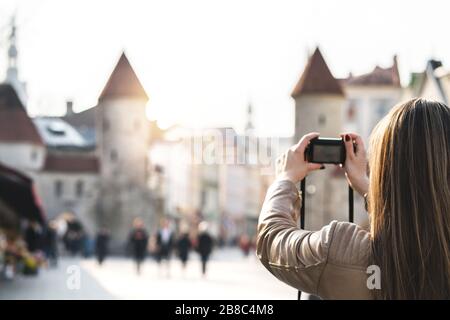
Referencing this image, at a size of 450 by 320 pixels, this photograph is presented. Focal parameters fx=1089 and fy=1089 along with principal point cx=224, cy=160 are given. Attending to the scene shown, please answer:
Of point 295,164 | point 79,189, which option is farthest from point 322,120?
point 295,164

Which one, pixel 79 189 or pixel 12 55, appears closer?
pixel 12 55

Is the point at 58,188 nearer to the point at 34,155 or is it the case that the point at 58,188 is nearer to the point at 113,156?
the point at 113,156

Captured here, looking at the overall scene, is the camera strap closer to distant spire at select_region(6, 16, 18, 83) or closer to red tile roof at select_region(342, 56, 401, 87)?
distant spire at select_region(6, 16, 18, 83)

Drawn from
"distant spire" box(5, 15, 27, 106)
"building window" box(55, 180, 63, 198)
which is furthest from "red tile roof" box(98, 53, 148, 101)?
"distant spire" box(5, 15, 27, 106)

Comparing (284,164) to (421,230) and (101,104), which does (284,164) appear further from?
(101,104)

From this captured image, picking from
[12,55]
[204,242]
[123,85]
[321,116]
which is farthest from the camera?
[123,85]

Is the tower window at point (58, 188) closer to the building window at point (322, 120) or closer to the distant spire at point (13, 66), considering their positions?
the building window at point (322, 120)

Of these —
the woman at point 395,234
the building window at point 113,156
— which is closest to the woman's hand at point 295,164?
the woman at point 395,234

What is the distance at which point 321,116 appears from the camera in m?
31.5

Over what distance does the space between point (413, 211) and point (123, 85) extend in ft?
113

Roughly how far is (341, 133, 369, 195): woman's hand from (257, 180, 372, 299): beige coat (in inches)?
9.4

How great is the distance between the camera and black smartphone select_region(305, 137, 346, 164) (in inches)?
69.7

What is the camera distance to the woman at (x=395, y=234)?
151 centimetres
